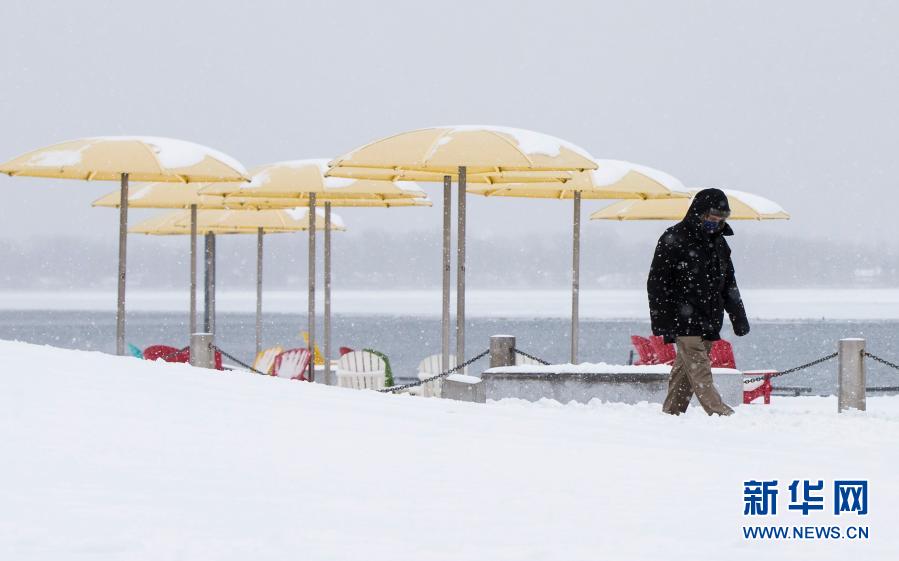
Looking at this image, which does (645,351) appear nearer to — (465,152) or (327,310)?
(327,310)

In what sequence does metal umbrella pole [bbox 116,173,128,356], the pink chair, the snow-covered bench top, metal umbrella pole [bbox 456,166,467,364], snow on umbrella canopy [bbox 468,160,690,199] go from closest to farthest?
the snow-covered bench top, metal umbrella pole [bbox 456,166,467,364], metal umbrella pole [bbox 116,173,128,356], snow on umbrella canopy [bbox 468,160,690,199], the pink chair

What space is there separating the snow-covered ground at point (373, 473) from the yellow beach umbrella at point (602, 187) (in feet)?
16.2

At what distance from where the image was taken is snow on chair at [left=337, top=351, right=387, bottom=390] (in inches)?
640

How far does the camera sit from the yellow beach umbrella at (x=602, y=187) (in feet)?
49.2

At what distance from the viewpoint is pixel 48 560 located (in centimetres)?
528

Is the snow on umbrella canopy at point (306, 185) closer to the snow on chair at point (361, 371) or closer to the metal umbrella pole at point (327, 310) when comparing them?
the metal umbrella pole at point (327, 310)

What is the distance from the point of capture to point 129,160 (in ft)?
45.4

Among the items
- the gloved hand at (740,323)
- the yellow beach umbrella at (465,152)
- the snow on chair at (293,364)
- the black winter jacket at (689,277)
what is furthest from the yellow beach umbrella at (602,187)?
the black winter jacket at (689,277)

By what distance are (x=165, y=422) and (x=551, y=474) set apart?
2321 millimetres

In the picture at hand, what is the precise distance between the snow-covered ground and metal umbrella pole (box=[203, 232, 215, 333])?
1322 centimetres

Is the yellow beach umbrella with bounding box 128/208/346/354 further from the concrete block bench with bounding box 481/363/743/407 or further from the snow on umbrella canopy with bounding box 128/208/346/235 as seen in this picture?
the concrete block bench with bounding box 481/363/743/407

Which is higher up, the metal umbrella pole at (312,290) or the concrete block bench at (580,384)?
the metal umbrella pole at (312,290)

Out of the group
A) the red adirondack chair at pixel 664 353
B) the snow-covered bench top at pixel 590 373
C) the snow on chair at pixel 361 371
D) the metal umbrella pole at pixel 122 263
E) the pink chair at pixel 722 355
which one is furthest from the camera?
the snow on chair at pixel 361 371

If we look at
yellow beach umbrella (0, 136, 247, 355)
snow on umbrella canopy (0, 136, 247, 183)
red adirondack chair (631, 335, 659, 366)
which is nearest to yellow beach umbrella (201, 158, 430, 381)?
yellow beach umbrella (0, 136, 247, 355)
